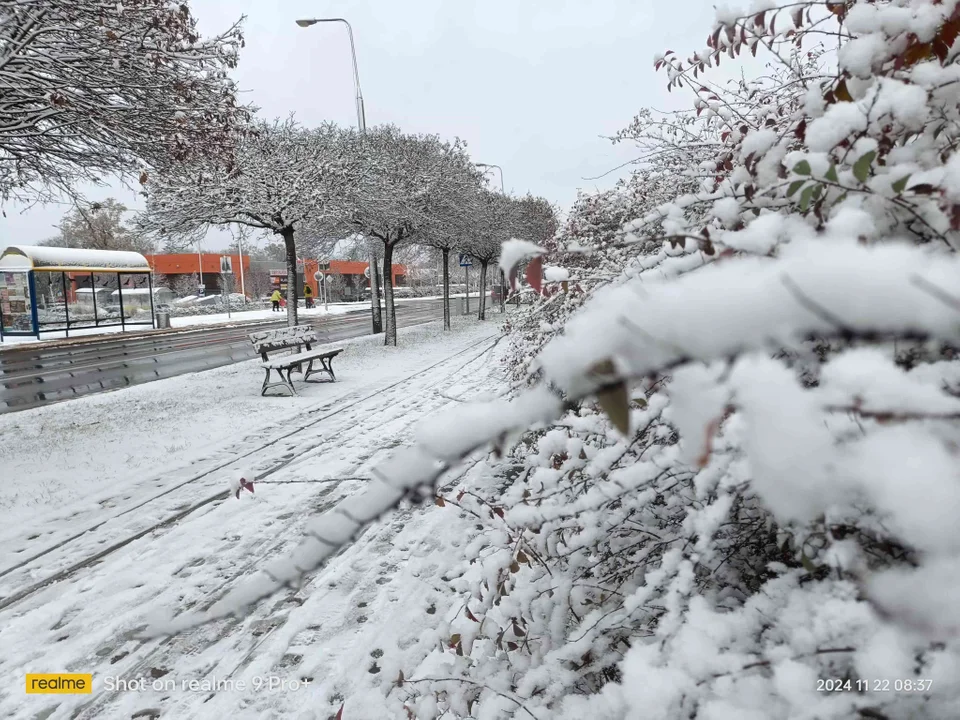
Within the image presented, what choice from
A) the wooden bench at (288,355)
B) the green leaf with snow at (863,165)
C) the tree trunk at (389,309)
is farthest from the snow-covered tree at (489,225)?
the green leaf with snow at (863,165)

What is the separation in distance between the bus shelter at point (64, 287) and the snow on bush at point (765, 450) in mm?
24838

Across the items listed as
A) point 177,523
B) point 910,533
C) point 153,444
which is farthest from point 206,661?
point 153,444

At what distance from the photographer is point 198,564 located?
377 centimetres

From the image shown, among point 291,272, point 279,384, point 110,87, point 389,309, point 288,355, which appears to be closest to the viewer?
point 110,87

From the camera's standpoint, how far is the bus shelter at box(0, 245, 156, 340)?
2017 centimetres

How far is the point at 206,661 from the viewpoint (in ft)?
9.30

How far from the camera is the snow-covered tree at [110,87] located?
518 cm

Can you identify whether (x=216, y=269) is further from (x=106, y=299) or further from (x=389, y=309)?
(x=389, y=309)

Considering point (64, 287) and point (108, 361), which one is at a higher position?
point (64, 287)

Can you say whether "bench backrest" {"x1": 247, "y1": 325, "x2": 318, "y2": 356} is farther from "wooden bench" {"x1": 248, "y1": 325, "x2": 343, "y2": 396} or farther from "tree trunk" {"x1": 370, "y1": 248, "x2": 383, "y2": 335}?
"tree trunk" {"x1": 370, "y1": 248, "x2": 383, "y2": 335}

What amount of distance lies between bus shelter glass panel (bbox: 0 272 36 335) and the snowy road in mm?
2479

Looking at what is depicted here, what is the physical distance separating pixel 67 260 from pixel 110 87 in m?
20.0

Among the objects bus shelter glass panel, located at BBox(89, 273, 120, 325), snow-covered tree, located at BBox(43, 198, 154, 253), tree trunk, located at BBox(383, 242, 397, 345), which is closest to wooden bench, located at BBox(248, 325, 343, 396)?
tree trunk, located at BBox(383, 242, 397, 345)

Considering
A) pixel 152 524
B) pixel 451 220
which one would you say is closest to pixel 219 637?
pixel 152 524
